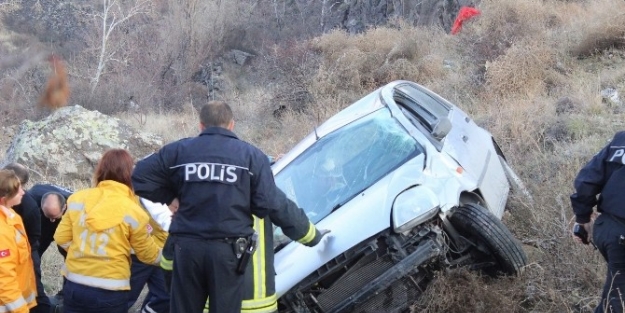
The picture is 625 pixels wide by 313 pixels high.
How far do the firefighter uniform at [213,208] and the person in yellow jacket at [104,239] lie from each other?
629 mm

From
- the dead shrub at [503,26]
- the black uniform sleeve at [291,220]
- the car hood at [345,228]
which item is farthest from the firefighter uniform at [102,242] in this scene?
the dead shrub at [503,26]

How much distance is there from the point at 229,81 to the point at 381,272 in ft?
83.0

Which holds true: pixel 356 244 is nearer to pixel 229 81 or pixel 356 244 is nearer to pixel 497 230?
pixel 497 230

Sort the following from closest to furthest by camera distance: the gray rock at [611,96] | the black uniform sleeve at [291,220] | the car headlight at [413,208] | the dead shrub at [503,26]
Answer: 1. the black uniform sleeve at [291,220]
2. the car headlight at [413,208]
3. the gray rock at [611,96]
4. the dead shrub at [503,26]

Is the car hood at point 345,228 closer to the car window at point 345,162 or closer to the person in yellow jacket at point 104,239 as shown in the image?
the car window at point 345,162

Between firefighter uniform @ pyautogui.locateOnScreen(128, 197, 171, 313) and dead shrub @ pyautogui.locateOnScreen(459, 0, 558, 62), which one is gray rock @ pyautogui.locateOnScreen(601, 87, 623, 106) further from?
firefighter uniform @ pyautogui.locateOnScreen(128, 197, 171, 313)

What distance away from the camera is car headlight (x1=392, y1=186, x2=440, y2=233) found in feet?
12.6

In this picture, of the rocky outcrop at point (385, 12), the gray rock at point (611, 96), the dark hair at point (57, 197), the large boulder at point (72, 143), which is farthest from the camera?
the rocky outcrop at point (385, 12)

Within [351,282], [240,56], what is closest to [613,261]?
[351,282]

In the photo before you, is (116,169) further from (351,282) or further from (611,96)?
(611,96)

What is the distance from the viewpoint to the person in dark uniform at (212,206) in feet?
10.8

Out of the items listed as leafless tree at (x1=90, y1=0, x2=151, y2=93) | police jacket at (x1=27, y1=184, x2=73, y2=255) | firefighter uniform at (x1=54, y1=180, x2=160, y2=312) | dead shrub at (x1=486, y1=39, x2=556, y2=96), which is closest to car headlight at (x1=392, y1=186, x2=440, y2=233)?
firefighter uniform at (x1=54, y1=180, x2=160, y2=312)

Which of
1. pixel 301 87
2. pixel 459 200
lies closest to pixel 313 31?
pixel 301 87

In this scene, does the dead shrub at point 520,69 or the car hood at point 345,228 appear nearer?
the car hood at point 345,228
